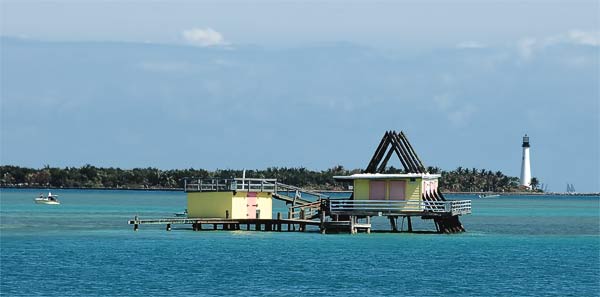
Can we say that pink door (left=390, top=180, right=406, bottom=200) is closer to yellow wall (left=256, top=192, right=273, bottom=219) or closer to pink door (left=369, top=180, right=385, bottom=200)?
pink door (left=369, top=180, right=385, bottom=200)

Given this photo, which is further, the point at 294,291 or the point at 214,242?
the point at 214,242

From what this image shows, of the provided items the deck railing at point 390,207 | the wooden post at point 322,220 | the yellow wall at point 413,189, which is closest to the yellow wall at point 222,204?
the wooden post at point 322,220

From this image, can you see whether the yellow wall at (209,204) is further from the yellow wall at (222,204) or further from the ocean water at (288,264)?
the ocean water at (288,264)

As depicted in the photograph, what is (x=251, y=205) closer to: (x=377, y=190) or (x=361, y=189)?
(x=361, y=189)

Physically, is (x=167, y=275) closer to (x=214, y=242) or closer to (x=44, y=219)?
(x=214, y=242)

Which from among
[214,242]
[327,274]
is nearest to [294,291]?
[327,274]

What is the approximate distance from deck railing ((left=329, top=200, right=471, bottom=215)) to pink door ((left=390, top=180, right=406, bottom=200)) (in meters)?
0.54

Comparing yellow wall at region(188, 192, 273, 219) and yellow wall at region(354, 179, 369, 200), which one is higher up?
yellow wall at region(354, 179, 369, 200)

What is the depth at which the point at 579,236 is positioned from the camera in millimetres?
80938

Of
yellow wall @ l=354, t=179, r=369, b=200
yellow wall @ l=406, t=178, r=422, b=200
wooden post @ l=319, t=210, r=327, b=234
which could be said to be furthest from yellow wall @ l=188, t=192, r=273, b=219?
yellow wall @ l=406, t=178, r=422, b=200

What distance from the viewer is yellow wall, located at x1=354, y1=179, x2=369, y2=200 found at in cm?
6994

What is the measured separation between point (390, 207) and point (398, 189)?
1.16 m

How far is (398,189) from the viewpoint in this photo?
69.2 metres

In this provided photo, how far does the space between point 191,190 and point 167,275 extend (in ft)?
68.4
